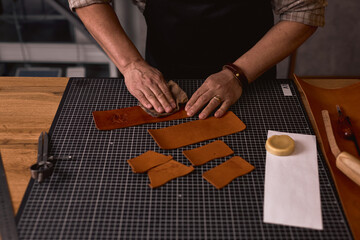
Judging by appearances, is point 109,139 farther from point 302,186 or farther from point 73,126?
point 302,186

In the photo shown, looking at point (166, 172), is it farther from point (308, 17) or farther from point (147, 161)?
point (308, 17)

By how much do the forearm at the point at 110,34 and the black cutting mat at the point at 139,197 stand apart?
29cm

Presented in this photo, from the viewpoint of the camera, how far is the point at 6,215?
820 millimetres

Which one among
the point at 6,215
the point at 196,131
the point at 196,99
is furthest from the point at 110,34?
the point at 6,215

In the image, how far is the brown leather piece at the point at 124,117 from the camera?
3.63ft

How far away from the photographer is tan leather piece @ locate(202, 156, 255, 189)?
0.91 m

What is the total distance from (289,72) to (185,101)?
1807mm

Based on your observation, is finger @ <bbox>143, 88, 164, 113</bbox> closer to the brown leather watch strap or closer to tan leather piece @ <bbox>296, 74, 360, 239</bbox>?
the brown leather watch strap

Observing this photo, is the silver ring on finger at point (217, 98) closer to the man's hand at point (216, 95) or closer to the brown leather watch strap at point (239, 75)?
the man's hand at point (216, 95)

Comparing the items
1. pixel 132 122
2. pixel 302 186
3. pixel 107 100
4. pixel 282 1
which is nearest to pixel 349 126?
pixel 302 186

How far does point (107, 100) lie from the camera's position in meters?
1.23

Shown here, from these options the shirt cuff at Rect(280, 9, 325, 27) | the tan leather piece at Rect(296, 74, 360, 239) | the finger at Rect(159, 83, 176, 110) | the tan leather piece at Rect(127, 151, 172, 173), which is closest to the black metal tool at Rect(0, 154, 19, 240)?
the tan leather piece at Rect(127, 151, 172, 173)

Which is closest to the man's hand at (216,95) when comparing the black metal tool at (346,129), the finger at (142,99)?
the finger at (142,99)

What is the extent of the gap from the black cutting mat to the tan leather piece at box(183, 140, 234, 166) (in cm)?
2
